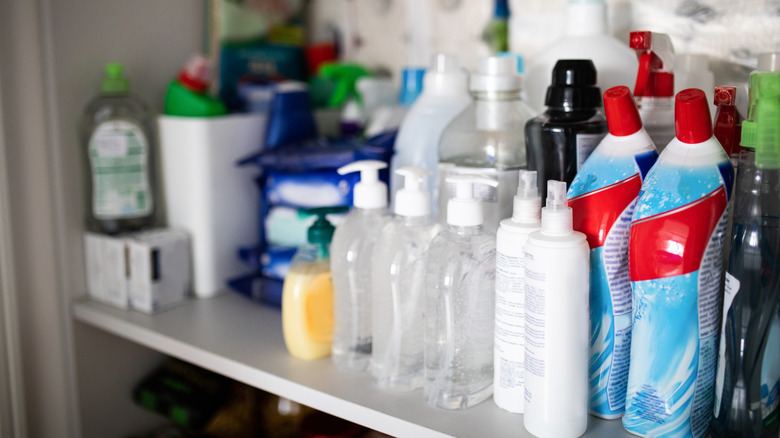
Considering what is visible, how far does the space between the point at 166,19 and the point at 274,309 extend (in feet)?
1.65

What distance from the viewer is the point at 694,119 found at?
1.74 ft

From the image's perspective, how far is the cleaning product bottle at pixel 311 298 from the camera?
2.48 feet

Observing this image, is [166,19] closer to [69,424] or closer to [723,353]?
[69,424]

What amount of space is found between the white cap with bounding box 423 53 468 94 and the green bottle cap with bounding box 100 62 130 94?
45 cm

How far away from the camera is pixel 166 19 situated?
40.9 inches

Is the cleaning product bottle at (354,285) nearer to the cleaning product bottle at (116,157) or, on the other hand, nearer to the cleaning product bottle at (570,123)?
the cleaning product bottle at (570,123)

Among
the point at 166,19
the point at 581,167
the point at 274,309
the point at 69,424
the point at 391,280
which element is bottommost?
the point at 69,424

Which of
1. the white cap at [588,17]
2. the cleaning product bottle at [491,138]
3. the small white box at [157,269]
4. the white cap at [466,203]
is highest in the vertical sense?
the white cap at [588,17]

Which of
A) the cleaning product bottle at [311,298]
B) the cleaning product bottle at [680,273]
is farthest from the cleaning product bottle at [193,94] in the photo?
the cleaning product bottle at [680,273]

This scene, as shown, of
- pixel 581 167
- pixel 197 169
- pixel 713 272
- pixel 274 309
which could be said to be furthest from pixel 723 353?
pixel 197 169

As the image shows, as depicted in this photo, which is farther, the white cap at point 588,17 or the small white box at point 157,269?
the small white box at point 157,269

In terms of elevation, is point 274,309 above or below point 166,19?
below

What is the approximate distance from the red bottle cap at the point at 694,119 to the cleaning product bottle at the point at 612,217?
45mm

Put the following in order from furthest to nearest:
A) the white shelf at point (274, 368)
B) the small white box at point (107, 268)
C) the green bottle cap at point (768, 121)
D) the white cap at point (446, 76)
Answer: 1. the small white box at point (107, 268)
2. the white cap at point (446, 76)
3. the white shelf at point (274, 368)
4. the green bottle cap at point (768, 121)
